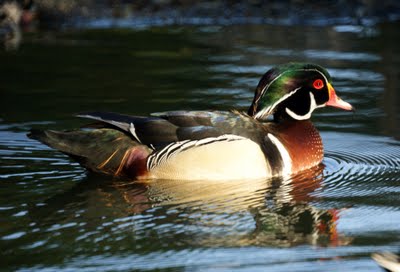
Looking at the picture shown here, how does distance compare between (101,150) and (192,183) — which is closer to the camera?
(192,183)

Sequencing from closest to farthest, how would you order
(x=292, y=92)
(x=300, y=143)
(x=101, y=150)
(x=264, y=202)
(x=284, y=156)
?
(x=264, y=202), (x=101, y=150), (x=284, y=156), (x=300, y=143), (x=292, y=92)

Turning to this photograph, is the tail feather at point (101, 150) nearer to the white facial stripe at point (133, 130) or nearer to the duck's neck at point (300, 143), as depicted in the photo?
the white facial stripe at point (133, 130)

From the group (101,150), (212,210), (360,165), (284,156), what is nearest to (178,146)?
Answer: (101,150)

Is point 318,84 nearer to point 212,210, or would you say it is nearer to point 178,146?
point 178,146

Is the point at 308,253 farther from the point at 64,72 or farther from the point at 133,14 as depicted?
the point at 133,14

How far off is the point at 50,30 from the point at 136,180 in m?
7.44

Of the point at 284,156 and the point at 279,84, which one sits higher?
the point at 279,84

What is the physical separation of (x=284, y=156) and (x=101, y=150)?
154cm

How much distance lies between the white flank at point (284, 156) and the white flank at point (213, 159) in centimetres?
21

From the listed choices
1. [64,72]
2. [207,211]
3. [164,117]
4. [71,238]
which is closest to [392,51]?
[64,72]

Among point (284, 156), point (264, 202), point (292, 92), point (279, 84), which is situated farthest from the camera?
point (292, 92)

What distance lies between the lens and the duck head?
908cm

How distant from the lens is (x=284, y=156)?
28.8 ft

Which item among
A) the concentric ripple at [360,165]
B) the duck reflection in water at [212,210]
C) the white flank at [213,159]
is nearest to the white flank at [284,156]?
the duck reflection in water at [212,210]
